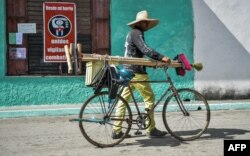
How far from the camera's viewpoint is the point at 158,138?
256 inches

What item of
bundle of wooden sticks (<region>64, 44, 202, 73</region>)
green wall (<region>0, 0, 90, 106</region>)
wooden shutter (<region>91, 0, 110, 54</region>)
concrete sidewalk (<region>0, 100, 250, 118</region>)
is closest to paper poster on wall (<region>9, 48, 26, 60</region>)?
green wall (<region>0, 0, 90, 106</region>)

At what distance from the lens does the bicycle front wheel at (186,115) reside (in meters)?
6.23

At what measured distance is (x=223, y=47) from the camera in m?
11.0

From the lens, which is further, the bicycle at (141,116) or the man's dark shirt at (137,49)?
the man's dark shirt at (137,49)

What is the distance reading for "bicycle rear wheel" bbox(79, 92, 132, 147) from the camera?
5.77 meters

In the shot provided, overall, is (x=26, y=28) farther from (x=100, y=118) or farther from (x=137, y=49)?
(x=100, y=118)

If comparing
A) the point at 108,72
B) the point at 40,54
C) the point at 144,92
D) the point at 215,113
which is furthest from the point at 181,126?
the point at 40,54

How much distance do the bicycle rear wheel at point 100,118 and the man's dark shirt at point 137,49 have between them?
0.64 meters

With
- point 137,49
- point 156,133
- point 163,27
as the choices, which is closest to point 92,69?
point 137,49

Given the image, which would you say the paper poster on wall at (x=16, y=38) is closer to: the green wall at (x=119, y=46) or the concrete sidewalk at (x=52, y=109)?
the green wall at (x=119, y=46)

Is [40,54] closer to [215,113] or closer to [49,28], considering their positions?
[49,28]

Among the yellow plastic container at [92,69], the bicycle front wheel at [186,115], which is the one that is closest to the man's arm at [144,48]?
the bicycle front wheel at [186,115]

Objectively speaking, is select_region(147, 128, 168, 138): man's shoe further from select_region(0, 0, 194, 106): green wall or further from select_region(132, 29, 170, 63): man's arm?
select_region(0, 0, 194, 106): green wall

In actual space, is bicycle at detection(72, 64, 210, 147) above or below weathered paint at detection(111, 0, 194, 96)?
below
